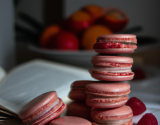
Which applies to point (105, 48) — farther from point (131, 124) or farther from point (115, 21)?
point (115, 21)

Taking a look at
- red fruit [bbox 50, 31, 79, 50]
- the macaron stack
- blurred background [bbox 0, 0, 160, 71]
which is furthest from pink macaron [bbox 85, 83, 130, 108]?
red fruit [bbox 50, 31, 79, 50]

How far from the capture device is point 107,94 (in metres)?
0.18

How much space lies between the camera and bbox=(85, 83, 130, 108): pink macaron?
179mm

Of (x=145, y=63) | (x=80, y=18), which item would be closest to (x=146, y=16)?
(x=145, y=63)

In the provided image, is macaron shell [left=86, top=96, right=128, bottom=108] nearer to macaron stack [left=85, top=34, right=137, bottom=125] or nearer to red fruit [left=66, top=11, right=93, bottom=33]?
macaron stack [left=85, top=34, right=137, bottom=125]

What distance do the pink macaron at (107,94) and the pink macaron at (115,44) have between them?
0.12 feet

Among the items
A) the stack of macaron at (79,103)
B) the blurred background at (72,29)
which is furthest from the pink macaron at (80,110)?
the blurred background at (72,29)

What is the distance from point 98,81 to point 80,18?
31 centimetres

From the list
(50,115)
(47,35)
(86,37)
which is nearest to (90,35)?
(86,37)

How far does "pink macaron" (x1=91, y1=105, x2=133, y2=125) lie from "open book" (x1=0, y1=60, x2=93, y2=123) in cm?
9

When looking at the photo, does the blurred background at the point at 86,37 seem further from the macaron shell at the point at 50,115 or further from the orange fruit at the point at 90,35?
the macaron shell at the point at 50,115

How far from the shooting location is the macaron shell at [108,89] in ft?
0.59

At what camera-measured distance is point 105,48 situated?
0.18 meters

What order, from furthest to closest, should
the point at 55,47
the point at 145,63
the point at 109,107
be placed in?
the point at 145,63
the point at 55,47
the point at 109,107
